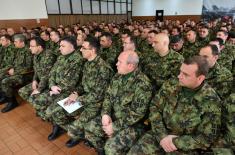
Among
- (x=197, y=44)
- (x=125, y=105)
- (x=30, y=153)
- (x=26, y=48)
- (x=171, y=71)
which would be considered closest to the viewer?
(x=125, y=105)

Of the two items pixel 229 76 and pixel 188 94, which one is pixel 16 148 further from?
pixel 229 76

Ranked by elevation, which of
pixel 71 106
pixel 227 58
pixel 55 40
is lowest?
pixel 71 106

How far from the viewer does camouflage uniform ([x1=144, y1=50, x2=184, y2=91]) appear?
273 centimetres

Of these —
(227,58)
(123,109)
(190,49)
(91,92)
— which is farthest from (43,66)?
(190,49)

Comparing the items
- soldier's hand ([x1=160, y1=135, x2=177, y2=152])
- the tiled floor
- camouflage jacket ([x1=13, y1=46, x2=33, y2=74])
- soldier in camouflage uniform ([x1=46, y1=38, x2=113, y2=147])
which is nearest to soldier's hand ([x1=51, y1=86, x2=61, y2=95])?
soldier in camouflage uniform ([x1=46, y1=38, x2=113, y2=147])

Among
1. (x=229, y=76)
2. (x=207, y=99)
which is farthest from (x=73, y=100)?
(x=229, y=76)

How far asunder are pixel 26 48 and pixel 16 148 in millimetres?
1954

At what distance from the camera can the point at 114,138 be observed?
6.08 feet

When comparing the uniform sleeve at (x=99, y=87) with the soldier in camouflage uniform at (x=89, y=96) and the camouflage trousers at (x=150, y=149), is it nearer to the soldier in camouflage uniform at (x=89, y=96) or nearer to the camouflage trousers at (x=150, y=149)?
the soldier in camouflage uniform at (x=89, y=96)

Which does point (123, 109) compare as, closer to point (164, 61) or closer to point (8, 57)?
point (164, 61)

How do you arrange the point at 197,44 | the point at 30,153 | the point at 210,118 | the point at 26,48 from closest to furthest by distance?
the point at 210,118 < the point at 30,153 < the point at 26,48 < the point at 197,44

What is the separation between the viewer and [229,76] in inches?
95.1

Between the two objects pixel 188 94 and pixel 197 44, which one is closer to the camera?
pixel 188 94

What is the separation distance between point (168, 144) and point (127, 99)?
0.56m
